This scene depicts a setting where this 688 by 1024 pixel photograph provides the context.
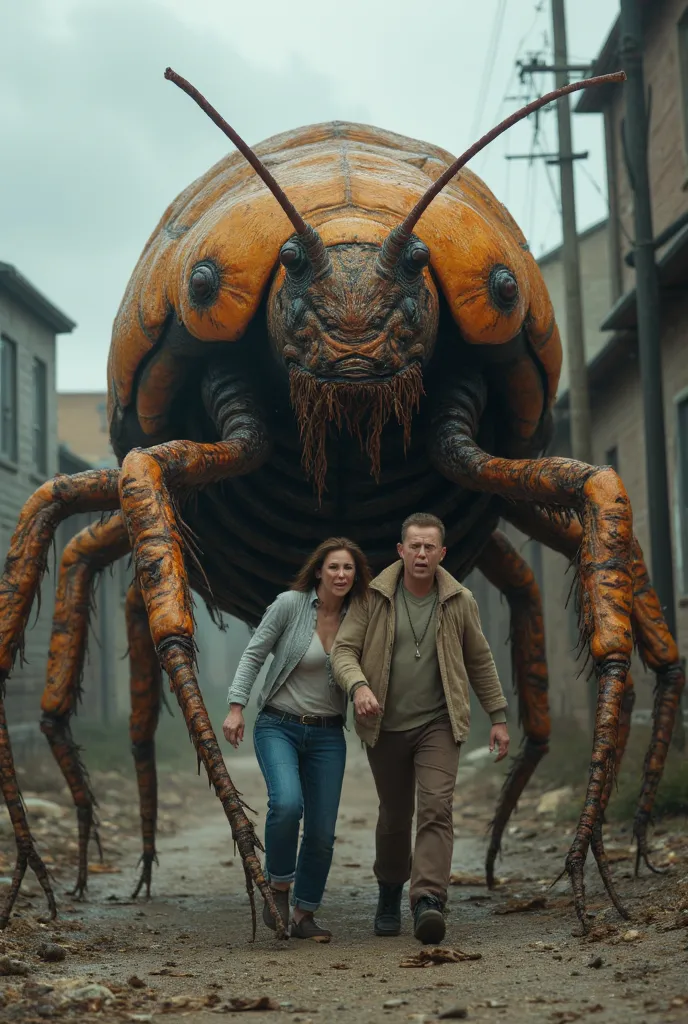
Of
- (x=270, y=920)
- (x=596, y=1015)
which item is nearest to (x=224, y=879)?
(x=270, y=920)

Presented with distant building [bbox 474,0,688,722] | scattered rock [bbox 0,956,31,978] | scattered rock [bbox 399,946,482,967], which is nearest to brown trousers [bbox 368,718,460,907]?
scattered rock [bbox 399,946,482,967]

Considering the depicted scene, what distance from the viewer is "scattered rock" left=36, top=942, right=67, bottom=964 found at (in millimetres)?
4836

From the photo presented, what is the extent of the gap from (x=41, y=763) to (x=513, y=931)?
420 inches

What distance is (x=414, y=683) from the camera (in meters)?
5.38

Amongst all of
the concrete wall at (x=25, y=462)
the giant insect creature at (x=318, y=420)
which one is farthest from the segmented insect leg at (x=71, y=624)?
the concrete wall at (x=25, y=462)

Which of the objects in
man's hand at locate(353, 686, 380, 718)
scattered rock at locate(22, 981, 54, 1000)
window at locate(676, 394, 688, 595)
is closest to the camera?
scattered rock at locate(22, 981, 54, 1000)

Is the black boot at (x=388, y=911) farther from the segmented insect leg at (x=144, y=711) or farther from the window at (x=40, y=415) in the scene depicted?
the window at (x=40, y=415)

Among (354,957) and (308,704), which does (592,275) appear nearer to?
(308,704)

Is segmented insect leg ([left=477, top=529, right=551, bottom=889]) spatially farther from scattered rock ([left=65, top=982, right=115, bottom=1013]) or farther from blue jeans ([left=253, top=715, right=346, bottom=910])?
scattered rock ([left=65, top=982, right=115, bottom=1013])

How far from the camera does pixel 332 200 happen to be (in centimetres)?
Result: 573

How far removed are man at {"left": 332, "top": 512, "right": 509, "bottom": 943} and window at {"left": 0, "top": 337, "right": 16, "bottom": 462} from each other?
14468 mm

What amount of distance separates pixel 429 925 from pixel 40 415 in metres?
17.0

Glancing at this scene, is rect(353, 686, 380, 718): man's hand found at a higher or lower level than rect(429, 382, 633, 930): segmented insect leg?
lower

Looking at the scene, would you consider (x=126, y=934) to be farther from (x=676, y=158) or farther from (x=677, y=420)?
(x=676, y=158)
